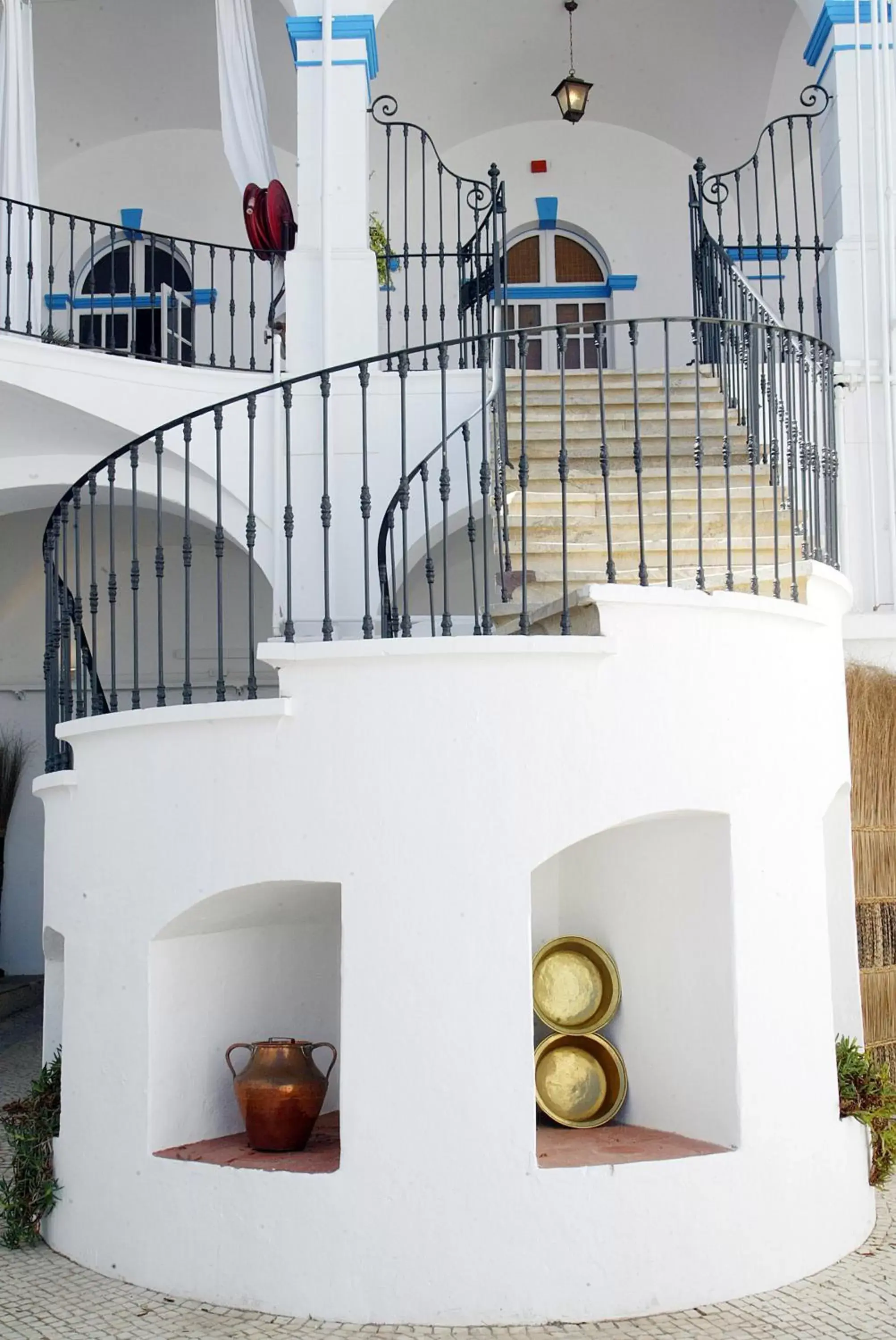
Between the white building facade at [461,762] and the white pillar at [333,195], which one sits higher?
the white pillar at [333,195]

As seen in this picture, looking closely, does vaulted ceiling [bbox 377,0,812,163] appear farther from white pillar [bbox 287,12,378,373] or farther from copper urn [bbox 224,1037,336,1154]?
copper urn [bbox 224,1037,336,1154]

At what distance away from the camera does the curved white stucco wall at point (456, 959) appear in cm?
444

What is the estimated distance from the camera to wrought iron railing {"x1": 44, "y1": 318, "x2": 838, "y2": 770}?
5188mm

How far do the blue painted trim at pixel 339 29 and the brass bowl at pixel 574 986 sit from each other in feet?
17.6

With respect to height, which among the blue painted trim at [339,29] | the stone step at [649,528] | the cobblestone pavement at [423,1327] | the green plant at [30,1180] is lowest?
the cobblestone pavement at [423,1327]

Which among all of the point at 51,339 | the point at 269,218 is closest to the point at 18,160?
the point at 51,339

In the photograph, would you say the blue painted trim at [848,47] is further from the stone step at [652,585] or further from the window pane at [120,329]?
the window pane at [120,329]

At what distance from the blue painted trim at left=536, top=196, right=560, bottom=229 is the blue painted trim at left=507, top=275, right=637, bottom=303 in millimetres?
518

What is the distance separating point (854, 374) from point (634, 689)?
3.85 meters

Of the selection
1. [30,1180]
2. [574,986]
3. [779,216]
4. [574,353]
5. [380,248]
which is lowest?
[30,1180]

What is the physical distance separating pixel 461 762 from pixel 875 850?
278 cm

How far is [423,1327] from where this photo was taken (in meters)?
4.35

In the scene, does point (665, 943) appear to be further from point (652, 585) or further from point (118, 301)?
point (118, 301)

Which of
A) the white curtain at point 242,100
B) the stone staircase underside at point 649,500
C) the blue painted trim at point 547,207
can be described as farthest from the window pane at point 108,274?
the stone staircase underside at point 649,500
